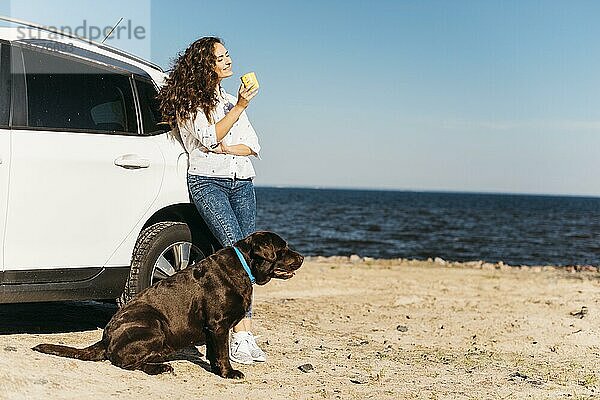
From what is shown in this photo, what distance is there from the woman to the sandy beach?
0.73 metres

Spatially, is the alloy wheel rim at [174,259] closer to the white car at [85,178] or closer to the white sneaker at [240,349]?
the white car at [85,178]

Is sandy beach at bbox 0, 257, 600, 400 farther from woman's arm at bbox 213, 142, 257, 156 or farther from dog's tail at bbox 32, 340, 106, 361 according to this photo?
woman's arm at bbox 213, 142, 257, 156

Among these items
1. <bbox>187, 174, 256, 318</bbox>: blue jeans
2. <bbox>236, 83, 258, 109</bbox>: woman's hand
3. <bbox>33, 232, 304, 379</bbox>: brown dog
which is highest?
<bbox>236, 83, 258, 109</bbox>: woman's hand

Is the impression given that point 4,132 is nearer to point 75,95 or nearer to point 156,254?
point 75,95

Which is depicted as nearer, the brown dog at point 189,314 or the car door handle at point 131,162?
the brown dog at point 189,314

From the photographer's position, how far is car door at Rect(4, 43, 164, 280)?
5.33 m

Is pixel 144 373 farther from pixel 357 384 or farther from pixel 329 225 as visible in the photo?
pixel 329 225

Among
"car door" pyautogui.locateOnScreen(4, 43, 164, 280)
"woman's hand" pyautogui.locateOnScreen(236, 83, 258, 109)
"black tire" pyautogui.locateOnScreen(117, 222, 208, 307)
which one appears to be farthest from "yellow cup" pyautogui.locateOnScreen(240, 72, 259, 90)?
"black tire" pyautogui.locateOnScreen(117, 222, 208, 307)

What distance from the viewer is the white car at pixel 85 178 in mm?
5320

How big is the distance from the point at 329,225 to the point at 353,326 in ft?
127

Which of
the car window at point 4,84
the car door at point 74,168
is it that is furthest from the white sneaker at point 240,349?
the car window at point 4,84

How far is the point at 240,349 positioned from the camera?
6.00 meters

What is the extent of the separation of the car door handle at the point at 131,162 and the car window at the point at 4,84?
0.85m

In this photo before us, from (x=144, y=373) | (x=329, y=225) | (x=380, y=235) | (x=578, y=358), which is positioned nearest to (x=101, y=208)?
(x=144, y=373)
